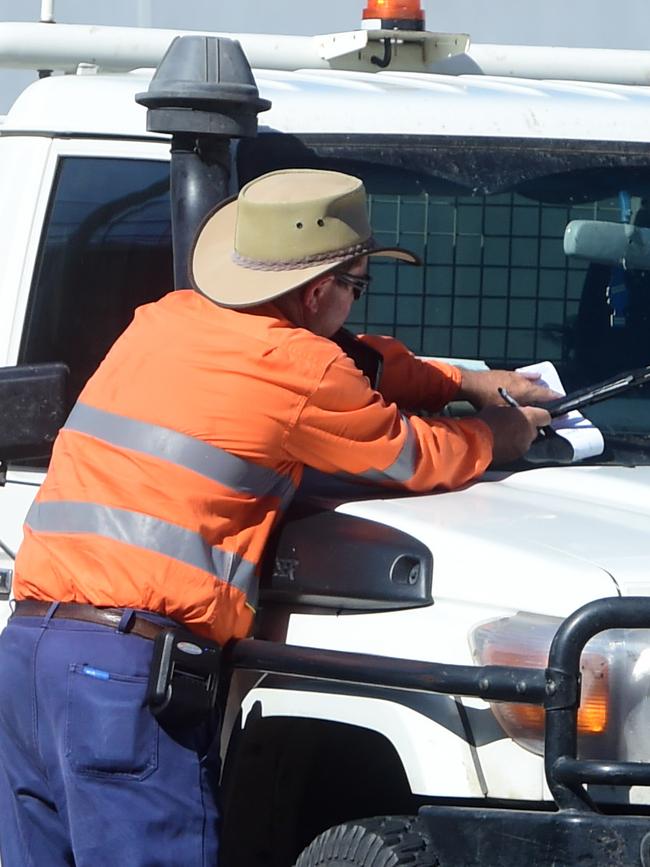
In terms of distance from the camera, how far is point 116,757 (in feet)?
10.7

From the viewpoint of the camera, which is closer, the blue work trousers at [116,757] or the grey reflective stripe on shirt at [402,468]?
the blue work trousers at [116,757]

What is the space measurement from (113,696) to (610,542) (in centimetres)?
93

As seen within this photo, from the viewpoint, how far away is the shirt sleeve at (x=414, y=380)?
3.90 m

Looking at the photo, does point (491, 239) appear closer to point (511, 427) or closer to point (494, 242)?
point (494, 242)

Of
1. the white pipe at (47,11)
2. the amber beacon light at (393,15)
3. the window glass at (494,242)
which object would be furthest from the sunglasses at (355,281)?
the white pipe at (47,11)

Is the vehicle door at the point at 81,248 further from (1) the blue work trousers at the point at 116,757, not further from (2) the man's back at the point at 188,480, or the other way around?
(1) the blue work trousers at the point at 116,757

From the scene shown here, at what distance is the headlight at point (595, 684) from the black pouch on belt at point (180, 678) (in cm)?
51

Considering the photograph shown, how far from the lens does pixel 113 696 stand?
3.26 m

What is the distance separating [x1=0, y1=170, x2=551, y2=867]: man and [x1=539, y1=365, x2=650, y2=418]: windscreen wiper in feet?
0.92

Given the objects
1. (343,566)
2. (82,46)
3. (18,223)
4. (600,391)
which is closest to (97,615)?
(343,566)

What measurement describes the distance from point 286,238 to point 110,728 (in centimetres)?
99

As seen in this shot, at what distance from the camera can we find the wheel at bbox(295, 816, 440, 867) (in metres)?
3.05

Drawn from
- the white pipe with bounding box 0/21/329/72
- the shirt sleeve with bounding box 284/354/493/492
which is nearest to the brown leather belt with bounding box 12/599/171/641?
the shirt sleeve with bounding box 284/354/493/492

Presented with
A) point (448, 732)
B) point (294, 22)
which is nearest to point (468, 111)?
point (294, 22)
